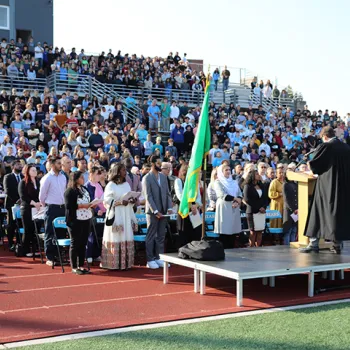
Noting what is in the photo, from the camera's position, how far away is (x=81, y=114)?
2141cm

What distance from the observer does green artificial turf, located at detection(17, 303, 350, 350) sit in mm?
5996

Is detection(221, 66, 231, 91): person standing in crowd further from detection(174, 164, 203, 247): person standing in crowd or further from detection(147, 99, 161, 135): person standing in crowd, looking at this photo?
detection(174, 164, 203, 247): person standing in crowd

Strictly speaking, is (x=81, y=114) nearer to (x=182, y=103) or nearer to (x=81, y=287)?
(x=182, y=103)

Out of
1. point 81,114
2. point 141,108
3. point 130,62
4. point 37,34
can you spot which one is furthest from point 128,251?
point 37,34

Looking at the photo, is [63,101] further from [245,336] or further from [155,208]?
[245,336]

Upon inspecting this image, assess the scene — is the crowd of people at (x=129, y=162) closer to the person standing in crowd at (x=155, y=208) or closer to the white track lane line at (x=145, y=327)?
the person standing in crowd at (x=155, y=208)

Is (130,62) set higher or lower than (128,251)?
higher

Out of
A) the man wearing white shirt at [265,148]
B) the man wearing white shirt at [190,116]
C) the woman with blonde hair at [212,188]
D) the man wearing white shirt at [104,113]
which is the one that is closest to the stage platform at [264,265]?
the woman with blonde hair at [212,188]

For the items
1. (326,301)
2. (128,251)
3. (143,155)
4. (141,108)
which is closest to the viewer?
(326,301)

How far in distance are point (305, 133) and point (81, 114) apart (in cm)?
1174

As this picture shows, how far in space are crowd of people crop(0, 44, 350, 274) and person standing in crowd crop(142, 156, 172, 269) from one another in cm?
2

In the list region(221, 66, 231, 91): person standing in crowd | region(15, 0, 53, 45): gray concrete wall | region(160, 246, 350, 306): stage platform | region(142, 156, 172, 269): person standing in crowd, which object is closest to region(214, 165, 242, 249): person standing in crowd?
region(142, 156, 172, 269): person standing in crowd

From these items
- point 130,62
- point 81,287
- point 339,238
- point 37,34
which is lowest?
point 81,287

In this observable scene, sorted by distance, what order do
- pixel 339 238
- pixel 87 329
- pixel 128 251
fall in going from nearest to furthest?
pixel 87 329
pixel 339 238
pixel 128 251
